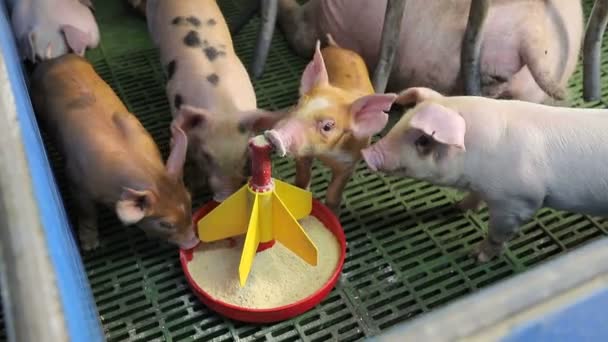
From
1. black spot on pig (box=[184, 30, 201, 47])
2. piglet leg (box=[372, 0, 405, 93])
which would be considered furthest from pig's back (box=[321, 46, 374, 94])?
black spot on pig (box=[184, 30, 201, 47])

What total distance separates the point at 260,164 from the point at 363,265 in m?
0.44

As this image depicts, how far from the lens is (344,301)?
5.68 feet

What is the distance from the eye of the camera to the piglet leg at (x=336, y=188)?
5.95 ft

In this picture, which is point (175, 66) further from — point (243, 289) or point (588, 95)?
point (588, 95)

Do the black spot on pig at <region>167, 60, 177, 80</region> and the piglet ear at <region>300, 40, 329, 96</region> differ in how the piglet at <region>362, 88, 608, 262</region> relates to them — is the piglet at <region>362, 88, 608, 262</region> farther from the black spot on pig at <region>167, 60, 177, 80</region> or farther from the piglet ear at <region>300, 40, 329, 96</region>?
the black spot on pig at <region>167, 60, 177, 80</region>

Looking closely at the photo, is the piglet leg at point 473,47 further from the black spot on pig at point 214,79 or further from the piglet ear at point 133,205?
the piglet ear at point 133,205

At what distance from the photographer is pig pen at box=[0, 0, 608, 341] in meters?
1.67

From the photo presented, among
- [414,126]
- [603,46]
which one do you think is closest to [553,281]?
[414,126]

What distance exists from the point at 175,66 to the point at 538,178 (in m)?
0.96

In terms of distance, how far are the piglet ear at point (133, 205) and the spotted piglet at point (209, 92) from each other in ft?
0.70

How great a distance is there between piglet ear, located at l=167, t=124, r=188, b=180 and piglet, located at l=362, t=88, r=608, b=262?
42 cm

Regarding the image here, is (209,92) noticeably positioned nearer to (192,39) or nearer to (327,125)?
(192,39)

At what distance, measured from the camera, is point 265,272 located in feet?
5.65

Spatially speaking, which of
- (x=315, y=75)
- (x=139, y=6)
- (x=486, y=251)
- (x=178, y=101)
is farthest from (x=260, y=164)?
(x=139, y=6)
